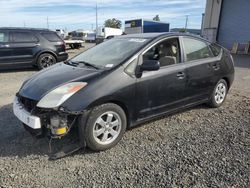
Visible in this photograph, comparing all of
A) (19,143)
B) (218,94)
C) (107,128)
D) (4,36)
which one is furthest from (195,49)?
(4,36)

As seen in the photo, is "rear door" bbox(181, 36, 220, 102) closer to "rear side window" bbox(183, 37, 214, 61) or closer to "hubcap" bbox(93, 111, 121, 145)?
"rear side window" bbox(183, 37, 214, 61)

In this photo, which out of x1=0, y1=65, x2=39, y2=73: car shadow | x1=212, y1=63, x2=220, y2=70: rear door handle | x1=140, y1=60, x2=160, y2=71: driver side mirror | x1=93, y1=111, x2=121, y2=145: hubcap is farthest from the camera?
x1=0, y1=65, x2=39, y2=73: car shadow

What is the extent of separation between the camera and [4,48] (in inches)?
379

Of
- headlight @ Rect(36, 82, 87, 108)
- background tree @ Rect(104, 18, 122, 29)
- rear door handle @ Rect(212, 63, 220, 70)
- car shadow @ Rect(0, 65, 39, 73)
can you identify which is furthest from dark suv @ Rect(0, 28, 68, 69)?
background tree @ Rect(104, 18, 122, 29)

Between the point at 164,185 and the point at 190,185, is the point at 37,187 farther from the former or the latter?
the point at 190,185

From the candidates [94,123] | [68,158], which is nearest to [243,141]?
[94,123]

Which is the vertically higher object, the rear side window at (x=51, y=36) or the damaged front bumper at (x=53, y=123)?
the rear side window at (x=51, y=36)

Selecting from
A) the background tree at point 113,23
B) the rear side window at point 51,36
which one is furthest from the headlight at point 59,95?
the background tree at point 113,23

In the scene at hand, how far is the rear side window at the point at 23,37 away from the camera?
9.94 m

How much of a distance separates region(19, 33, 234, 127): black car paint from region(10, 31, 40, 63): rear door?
6.46 meters

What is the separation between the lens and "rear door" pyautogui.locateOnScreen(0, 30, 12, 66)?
962cm

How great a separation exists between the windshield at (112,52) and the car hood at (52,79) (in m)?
0.34

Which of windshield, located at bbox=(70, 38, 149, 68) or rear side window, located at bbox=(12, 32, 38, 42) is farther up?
windshield, located at bbox=(70, 38, 149, 68)

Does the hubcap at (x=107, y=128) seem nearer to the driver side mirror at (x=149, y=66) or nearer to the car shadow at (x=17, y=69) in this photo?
the driver side mirror at (x=149, y=66)
